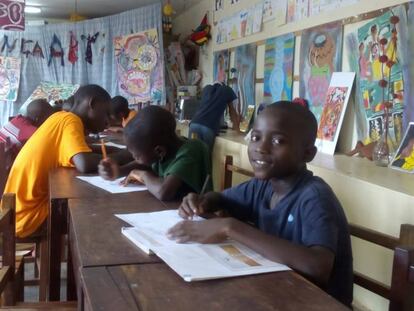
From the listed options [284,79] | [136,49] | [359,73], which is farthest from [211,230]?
[136,49]

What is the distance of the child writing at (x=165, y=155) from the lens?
5.14 feet

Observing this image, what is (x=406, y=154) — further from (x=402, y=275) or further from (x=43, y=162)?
(x=43, y=162)

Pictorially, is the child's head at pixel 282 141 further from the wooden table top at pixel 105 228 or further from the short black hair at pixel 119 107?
the short black hair at pixel 119 107

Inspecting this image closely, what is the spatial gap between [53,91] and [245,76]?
132 inches

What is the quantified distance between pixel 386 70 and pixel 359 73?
225 millimetres

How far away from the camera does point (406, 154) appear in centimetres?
205

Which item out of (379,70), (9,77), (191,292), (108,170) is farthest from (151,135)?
(9,77)

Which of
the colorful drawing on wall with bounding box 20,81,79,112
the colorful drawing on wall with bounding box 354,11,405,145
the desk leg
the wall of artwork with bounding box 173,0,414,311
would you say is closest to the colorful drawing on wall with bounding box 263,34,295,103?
the wall of artwork with bounding box 173,0,414,311

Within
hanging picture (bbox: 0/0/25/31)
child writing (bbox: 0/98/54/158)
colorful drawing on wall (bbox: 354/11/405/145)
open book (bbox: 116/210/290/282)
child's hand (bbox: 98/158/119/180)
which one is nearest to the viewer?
open book (bbox: 116/210/290/282)

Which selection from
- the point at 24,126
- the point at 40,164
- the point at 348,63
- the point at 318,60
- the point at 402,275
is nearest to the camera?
the point at 402,275

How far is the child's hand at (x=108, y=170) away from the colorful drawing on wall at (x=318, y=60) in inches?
54.1

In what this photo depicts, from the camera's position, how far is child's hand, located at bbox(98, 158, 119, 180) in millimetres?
1869

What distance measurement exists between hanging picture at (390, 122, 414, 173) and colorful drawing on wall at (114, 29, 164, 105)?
3.93 metres

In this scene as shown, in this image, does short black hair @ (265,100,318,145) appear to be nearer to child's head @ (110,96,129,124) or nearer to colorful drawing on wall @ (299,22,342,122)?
colorful drawing on wall @ (299,22,342,122)
